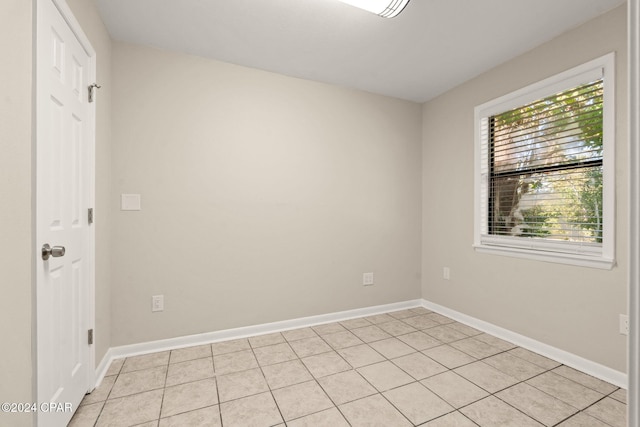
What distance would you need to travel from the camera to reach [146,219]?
2389mm

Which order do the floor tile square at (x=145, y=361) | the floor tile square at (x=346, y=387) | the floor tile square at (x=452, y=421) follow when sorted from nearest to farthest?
the floor tile square at (x=452, y=421), the floor tile square at (x=346, y=387), the floor tile square at (x=145, y=361)

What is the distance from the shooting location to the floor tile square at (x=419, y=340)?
251 cm

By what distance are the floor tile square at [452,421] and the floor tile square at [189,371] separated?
143 centimetres

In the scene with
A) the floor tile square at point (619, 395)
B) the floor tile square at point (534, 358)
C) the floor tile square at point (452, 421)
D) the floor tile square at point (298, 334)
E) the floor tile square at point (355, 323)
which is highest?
the floor tile square at point (619, 395)

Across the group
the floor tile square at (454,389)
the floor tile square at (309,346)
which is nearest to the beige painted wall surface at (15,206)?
the floor tile square at (309,346)

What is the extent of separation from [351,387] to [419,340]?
0.98 meters

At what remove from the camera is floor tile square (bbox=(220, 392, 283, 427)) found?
160cm

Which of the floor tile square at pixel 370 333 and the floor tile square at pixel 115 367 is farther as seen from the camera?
the floor tile square at pixel 370 333

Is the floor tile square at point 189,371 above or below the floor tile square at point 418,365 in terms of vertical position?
below

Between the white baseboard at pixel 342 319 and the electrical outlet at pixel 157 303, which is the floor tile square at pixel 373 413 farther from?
the electrical outlet at pixel 157 303

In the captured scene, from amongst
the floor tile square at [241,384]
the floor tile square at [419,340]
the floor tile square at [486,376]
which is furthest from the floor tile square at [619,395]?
the floor tile square at [241,384]

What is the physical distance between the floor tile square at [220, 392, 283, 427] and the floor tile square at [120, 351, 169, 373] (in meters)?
0.79

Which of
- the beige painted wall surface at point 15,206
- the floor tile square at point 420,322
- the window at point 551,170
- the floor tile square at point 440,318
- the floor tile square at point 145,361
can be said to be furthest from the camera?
the floor tile square at point 440,318

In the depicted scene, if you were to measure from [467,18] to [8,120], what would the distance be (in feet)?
8.38
